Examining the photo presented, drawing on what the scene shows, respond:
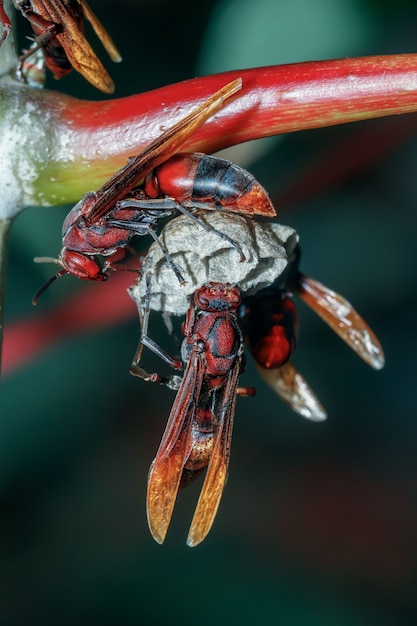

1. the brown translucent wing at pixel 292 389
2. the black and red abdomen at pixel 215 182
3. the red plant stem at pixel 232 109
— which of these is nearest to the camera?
the red plant stem at pixel 232 109

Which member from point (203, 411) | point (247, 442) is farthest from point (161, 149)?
point (247, 442)

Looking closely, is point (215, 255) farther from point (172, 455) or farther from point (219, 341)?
point (172, 455)

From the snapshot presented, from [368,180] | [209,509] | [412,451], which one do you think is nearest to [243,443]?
[412,451]

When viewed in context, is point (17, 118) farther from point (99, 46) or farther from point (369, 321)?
point (369, 321)

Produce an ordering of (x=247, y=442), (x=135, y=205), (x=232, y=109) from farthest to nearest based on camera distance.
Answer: (x=247, y=442)
(x=135, y=205)
(x=232, y=109)

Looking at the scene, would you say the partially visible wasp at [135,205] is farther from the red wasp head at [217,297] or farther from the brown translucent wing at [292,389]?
the brown translucent wing at [292,389]

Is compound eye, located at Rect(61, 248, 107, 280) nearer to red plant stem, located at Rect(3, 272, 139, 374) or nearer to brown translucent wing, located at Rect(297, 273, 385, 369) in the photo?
brown translucent wing, located at Rect(297, 273, 385, 369)

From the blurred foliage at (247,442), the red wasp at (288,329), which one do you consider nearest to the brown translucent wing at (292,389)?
the red wasp at (288,329)
